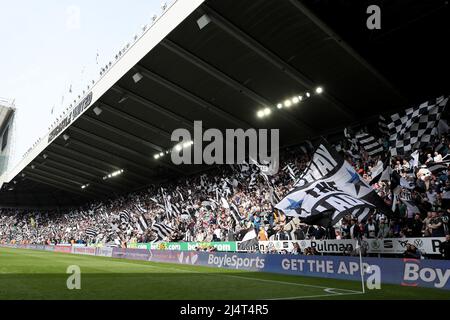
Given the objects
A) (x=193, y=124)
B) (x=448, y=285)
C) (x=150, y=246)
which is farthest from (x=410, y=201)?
(x=150, y=246)

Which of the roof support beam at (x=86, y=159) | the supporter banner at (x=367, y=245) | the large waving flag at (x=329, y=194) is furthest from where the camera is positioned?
the roof support beam at (x=86, y=159)

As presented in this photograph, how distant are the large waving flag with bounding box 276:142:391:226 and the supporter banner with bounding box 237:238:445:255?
203 cm

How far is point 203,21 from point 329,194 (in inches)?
355

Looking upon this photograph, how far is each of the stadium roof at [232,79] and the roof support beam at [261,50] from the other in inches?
1.8

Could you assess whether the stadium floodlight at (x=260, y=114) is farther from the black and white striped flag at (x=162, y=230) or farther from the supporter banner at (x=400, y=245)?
the supporter banner at (x=400, y=245)

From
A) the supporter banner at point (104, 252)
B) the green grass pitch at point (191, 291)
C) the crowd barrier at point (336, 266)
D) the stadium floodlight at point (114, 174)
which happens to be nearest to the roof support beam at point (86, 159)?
the stadium floodlight at point (114, 174)

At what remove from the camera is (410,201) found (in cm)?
1392

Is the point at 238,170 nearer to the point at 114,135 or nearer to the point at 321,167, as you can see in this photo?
the point at 114,135

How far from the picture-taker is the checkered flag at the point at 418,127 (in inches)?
536

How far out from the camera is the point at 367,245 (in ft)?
48.8

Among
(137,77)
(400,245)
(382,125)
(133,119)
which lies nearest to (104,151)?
(133,119)

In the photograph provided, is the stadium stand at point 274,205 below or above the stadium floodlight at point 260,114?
below

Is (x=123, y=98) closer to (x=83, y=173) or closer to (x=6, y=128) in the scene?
(x=83, y=173)

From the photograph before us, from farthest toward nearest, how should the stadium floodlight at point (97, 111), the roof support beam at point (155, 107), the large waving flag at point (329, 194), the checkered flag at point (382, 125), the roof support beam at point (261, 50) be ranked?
the stadium floodlight at point (97, 111)
the roof support beam at point (155, 107)
the checkered flag at point (382, 125)
the roof support beam at point (261, 50)
the large waving flag at point (329, 194)
